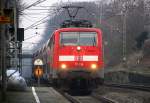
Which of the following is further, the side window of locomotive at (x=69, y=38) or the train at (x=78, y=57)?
the side window of locomotive at (x=69, y=38)

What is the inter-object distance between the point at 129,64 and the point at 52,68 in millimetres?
44972

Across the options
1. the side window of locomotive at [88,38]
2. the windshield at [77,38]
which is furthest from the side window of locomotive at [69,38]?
the side window of locomotive at [88,38]

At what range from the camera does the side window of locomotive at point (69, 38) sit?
31.4m

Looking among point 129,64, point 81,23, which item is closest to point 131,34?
point 129,64

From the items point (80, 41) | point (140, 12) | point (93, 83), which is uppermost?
point (140, 12)

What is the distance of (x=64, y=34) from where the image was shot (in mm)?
31375

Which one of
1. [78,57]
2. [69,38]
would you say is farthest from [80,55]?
[69,38]

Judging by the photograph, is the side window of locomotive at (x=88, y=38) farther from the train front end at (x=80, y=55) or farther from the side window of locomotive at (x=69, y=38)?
the side window of locomotive at (x=69, y=38)

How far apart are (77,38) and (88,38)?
1.90 ft

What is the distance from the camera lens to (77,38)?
3145 centimetres

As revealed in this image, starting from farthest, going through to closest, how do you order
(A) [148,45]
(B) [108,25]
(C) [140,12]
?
(B) [108,25] < (C) [140,12] < (A) [148,45]

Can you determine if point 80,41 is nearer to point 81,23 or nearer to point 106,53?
point 81,23

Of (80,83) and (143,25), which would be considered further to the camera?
(143,25)

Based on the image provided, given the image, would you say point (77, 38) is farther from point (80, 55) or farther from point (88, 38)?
point (80, 55)
